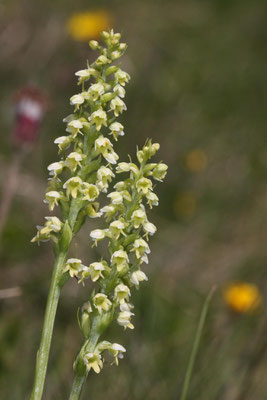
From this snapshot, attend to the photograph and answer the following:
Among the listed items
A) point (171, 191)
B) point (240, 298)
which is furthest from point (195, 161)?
point (240, 298)

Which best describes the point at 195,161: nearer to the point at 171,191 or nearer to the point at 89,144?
the point at 171,191

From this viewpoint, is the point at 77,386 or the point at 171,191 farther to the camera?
the point at 171,191

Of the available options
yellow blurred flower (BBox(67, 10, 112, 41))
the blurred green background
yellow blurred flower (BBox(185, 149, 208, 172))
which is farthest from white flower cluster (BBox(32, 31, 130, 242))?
yellow blurred flower (BBox(67, 10, 112, 41))

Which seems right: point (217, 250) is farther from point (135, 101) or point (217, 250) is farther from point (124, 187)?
point (124, 187)

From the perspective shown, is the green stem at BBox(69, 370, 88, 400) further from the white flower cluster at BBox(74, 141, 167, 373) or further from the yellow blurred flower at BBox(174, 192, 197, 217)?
the yellow blurred flower at BBox(174, 192, 197, 217)

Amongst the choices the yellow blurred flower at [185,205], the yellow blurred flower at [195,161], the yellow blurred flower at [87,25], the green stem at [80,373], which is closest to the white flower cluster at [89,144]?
the green stem at [80,373]

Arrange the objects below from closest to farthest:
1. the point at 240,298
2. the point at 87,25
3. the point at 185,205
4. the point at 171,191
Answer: the point at 240,298 → the point at 185,205 → the point at 171,191 → the point at 87,25

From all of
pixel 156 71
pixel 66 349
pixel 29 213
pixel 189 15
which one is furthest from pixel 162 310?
pixel 189 15
